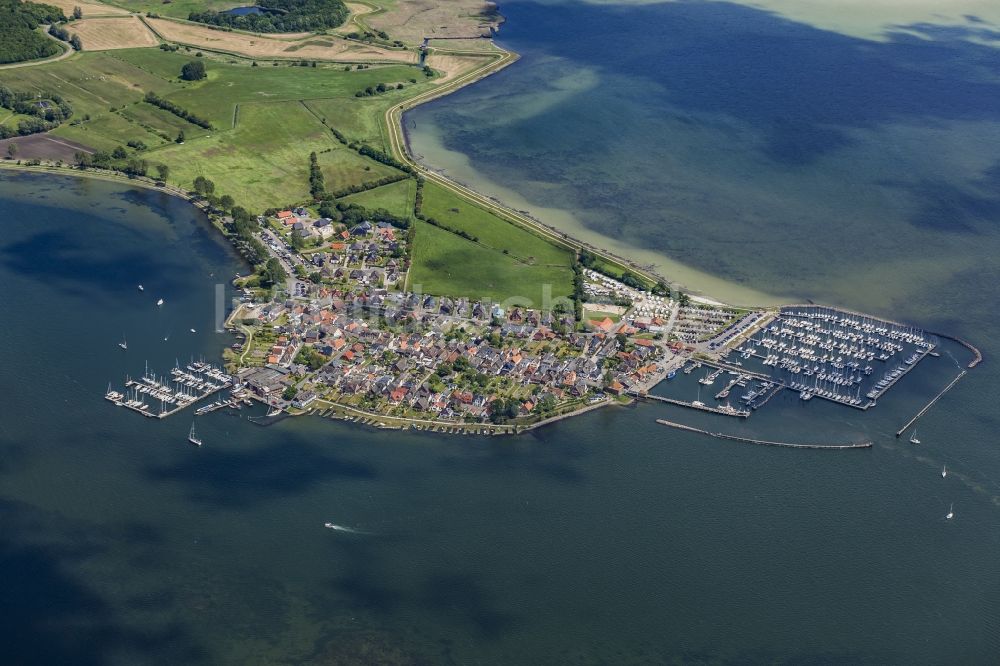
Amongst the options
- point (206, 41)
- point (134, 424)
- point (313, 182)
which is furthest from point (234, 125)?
point (134, 424)

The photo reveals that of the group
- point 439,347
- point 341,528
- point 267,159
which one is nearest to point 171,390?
point 341,528

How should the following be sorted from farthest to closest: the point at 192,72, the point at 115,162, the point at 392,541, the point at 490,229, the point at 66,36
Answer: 1. the point at 66,36
2. the point at 192,72
3. the point at 115,162
4. the point at 490,229
5. the point at 392,541

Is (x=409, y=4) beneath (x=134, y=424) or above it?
above

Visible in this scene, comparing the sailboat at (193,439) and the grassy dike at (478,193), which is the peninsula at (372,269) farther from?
the sailboat at (193,439)

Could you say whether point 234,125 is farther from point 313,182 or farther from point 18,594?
point 18,594

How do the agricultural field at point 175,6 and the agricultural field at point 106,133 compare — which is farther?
the agricultural field at point 175,6

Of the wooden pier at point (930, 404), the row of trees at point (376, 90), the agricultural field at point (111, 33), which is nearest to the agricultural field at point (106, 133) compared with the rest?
the agricultural field at point (111, 33)

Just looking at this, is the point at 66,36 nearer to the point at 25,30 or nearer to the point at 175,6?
the point at 25,30
